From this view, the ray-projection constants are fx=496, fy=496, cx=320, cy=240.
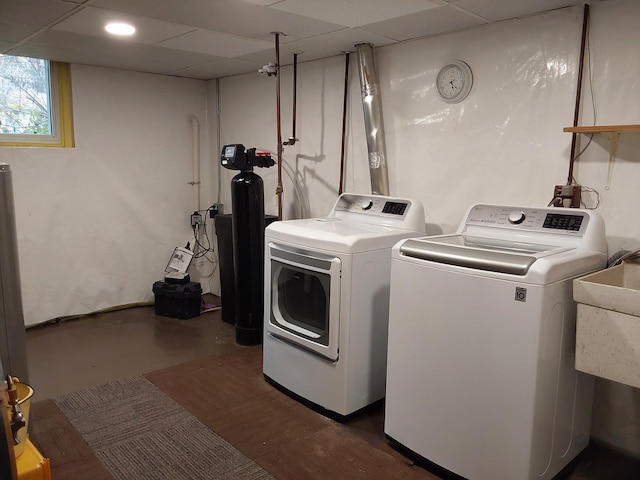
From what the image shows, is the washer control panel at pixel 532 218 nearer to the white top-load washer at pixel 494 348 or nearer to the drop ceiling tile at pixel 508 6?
the white top-load washer at pixel 494 348

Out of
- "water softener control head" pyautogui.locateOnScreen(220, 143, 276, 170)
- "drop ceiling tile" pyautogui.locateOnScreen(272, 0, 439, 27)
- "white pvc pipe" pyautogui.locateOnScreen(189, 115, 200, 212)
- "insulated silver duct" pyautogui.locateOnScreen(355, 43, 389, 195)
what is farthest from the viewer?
"white pvc pipe" pyautogui.locateOnScreen(189, 115, 200, 212)

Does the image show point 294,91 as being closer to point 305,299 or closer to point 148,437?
point 305,299

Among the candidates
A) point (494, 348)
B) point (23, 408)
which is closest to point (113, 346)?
point (23, 408)

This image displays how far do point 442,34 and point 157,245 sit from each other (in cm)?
313

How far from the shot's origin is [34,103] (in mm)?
3932

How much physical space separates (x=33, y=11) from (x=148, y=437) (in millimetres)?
2246

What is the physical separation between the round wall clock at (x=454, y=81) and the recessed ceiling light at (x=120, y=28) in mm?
1823

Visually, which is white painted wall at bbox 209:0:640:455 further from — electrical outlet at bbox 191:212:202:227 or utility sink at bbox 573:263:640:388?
electrical outlet at bbox 191:212:202:227

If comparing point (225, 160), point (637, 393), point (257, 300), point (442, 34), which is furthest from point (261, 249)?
point (637, 393)

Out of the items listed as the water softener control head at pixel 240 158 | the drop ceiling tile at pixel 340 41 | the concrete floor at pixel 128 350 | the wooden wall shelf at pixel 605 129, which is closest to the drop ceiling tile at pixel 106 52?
the water softener control head at pixel 240 158

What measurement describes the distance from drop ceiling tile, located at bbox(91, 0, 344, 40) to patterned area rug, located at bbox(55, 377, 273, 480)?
212 cm

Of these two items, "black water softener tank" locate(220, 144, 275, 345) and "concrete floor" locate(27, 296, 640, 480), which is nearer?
"concrete floor" locate(27, 296, 640, 480)

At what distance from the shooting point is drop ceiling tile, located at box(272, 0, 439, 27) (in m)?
2.36

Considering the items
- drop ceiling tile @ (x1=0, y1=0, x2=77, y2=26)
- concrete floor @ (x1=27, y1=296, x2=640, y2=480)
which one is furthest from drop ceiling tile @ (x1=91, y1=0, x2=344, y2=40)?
concrete floor @ (x1=27, y1=296, x2=640, y2=480)
